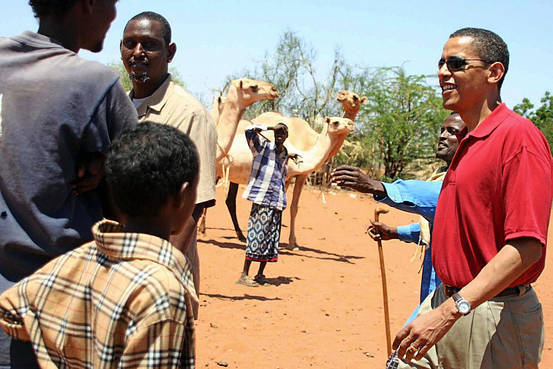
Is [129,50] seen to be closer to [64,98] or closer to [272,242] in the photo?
[64,98]

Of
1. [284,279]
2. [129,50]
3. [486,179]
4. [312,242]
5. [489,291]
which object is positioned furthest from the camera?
[312,242]

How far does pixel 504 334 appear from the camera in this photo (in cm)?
Answer: 244

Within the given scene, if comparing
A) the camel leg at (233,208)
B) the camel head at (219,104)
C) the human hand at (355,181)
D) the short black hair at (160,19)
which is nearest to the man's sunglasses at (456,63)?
the human hand at (355,181)

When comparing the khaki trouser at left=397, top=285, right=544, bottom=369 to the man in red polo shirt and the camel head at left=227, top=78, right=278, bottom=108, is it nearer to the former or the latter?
the man in red polo shirt

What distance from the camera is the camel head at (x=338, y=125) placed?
10.5 m

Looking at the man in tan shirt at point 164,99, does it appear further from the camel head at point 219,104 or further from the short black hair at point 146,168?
the camel head at point 219,104

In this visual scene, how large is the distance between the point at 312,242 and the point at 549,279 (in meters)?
4.29

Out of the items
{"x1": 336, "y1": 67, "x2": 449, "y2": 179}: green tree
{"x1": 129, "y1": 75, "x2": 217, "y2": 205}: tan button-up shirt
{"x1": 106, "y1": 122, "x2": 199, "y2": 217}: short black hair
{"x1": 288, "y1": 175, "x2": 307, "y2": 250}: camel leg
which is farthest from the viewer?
{"x1": 336, "y1": 67, "x2": 449, "y2": 179}: green tree

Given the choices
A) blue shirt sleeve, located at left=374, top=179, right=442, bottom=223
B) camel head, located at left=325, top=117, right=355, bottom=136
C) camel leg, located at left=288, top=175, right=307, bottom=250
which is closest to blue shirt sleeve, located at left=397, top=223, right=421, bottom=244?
blue shirt sleeve, located at left=374, top=179, right=442, bottom=223

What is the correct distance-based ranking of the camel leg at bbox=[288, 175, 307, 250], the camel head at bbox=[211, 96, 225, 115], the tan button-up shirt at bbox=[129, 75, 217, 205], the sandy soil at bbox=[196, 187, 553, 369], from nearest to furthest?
the tan button-up shirt at bbox=[129, 75, 217, 205] → the sandy soil at bbox=[196, 187, 553, 369] → the camel head at bbox=[211, 96, 225, 115] → the camel leg at bbox=[288, 175, 307, 250]

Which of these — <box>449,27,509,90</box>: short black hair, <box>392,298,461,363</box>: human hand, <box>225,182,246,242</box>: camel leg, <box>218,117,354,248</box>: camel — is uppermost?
<box>449,27,509,90</box>: short black hair

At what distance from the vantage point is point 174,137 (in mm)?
1552

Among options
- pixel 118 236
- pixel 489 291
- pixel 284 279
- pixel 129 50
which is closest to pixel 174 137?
pixel 118 236

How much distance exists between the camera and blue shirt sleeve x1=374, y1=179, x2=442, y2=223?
120 inches
